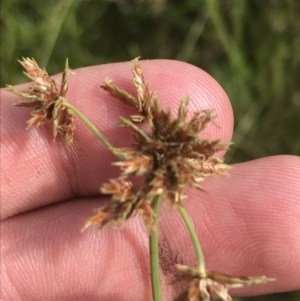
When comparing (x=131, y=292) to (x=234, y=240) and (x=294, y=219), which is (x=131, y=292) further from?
(x=294, y=219)

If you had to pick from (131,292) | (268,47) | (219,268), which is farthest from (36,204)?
(268,47)

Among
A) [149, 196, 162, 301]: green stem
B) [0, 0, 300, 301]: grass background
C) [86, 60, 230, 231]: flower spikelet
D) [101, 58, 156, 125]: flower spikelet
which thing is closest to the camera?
[86, 60, 230, 231]: flower spikelet

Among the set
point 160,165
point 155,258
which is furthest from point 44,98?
point 155,258

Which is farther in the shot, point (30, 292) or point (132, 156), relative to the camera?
point (30, 292)

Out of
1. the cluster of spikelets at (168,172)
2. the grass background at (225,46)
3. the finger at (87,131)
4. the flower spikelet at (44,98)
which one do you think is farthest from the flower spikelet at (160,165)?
the grass background at (225,46)

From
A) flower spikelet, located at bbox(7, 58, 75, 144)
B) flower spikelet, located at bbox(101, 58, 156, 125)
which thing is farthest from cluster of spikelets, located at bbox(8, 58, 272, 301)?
flower spikelet, located at bbox(7, 58, 75, 144)

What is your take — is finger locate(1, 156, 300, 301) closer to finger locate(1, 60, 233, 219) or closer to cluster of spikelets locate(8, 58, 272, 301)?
finger locate(1, 60, 233, 219)

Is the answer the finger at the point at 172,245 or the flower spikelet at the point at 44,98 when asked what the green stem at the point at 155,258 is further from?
the flower spikelet at the point at 44,98
